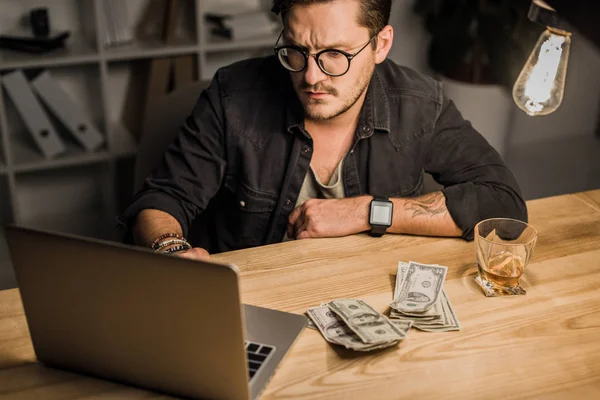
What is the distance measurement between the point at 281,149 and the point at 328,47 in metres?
0.32

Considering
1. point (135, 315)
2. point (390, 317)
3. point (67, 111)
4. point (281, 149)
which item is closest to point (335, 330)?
point (390, 317)

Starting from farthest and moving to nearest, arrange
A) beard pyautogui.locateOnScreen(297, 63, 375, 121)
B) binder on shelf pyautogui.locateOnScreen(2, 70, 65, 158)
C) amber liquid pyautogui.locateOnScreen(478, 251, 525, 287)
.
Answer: binder on shelf pyautogui.locateOnScreen(2, 70, 65, 158) → beard pyautogui.locateOnScreen(297, 63, 375, 121) → amber liquid pyautogui.locateOnScreen(478, 251, 525, 287)

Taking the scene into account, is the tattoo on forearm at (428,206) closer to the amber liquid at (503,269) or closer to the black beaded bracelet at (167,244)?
the amber liquid at (503,269)

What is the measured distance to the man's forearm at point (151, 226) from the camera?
5.36ft

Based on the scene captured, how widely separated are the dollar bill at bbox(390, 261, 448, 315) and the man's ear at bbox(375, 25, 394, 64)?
68 centimetres

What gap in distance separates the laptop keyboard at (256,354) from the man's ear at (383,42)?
0.96 m

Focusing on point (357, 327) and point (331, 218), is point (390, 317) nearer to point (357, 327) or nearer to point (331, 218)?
point (357, 327)

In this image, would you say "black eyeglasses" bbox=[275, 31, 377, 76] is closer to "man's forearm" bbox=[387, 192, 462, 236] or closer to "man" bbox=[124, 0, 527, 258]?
"man" bbox=[124, 0, 527, 258]

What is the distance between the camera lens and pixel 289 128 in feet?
6.01

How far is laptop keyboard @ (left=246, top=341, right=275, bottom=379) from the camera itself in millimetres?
1122

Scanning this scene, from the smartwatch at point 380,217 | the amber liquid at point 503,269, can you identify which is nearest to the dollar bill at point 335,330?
the amber liquid at point 503,269

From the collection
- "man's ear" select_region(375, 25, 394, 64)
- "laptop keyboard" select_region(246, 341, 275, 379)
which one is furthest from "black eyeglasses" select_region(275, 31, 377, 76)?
"laptop keyboard" select_region(246, 341, 275, 379)

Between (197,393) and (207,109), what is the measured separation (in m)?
0.97

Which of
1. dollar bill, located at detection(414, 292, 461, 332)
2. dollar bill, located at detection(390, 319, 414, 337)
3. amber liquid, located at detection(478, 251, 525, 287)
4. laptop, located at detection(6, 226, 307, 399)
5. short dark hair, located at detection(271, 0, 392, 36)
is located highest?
short dark hair, located at detection(271, 0, 392, 36)
